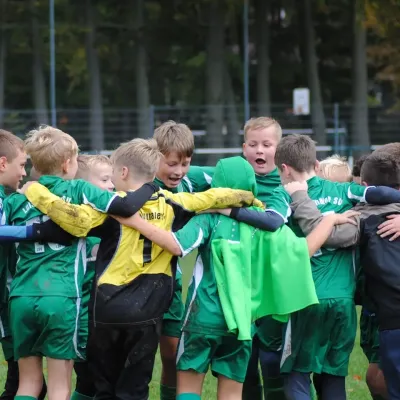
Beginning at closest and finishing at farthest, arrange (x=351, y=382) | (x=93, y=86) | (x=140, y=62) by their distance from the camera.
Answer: (x=351, y=382), (x=93, y=86), (x=140, y=62)

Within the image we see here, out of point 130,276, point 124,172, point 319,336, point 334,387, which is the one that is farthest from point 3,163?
point 334,387

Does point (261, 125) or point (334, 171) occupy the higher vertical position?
point (261, 125)

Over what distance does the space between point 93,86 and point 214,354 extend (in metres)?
29.1

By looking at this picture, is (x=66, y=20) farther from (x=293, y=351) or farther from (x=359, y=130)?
(x=293, y=351)

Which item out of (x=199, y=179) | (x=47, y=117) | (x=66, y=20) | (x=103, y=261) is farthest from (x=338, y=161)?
(x=66, y=20)

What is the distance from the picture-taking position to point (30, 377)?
558 centimetres

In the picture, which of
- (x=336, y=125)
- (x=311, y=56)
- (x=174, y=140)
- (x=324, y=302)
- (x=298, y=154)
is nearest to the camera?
(x=324, y=302)

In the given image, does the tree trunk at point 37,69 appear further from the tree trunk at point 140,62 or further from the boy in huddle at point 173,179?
the boy in huddle at point 173,179

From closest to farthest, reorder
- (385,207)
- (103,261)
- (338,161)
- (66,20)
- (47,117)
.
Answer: (103,261), (385,207), (338,161), (47,117), (66,20)

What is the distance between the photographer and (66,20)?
36.4 metres

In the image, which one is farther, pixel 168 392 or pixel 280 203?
pixel 168 392

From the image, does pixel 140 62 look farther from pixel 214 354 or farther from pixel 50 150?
pixel 214 354

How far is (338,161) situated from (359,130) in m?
22.7

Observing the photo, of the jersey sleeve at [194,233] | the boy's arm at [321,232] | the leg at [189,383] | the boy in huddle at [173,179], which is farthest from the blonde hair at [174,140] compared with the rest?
the leg at [189,383]
